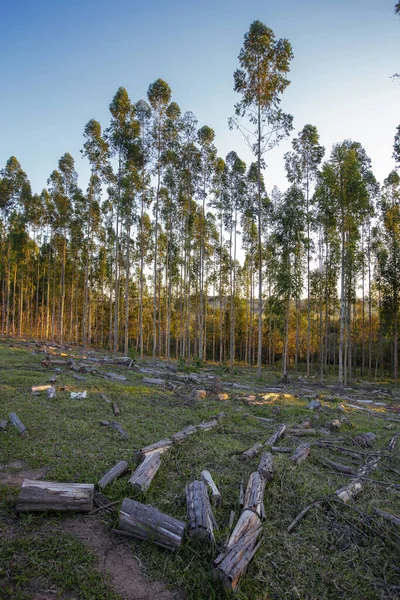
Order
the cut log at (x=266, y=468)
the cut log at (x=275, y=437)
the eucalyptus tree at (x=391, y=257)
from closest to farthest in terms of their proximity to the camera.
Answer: the cut log at (x=266, y=468) < the cut log at (x=275, y=437) < the eucalyptus tree at (x=391, y=257)

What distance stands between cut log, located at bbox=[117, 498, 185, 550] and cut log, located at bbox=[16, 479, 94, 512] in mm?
528

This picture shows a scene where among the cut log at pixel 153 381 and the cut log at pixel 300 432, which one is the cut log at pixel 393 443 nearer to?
the cut log at pixel 300 432

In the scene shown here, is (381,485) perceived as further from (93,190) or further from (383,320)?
(93,190)

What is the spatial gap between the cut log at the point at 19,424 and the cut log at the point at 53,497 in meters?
2.27

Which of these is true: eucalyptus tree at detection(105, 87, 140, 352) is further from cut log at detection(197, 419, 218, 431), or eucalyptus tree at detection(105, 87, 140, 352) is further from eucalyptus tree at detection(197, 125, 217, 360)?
cut log at detection(197, 419, 218, 431)

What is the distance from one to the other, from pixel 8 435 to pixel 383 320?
2847 centimetres

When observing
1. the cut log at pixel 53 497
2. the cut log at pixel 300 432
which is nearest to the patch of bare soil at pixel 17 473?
the cut log at pixel 53 497

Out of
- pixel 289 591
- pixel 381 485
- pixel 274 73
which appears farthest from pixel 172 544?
pixel 274 73

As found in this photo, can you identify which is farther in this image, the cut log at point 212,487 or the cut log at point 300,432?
the cut log at point 300,432

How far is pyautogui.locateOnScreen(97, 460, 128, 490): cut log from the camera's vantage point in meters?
4.11

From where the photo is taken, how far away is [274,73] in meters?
17.5

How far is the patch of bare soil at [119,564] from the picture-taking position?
107 inches

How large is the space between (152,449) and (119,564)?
200 centimetres

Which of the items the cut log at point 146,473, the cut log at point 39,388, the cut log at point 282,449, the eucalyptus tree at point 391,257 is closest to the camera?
the cut log at point 146,473
